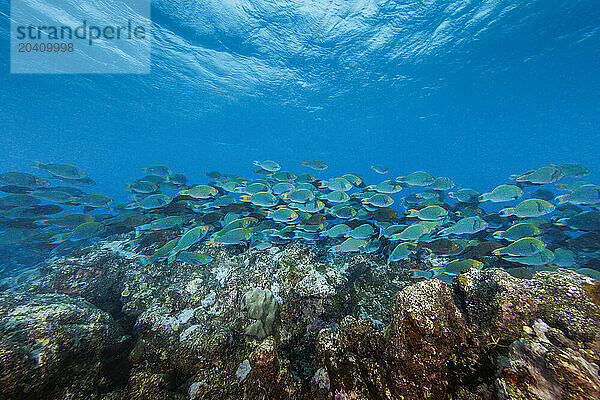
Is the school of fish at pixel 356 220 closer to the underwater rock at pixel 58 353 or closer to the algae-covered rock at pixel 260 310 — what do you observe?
the algae-covered rock at pixel 260 310

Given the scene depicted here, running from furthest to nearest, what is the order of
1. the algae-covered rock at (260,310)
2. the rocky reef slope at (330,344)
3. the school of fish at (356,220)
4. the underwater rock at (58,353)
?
1. the school of fish at (356,220)
2. the algae-covered rock at (260,310)
3. the underwater rock at (58,353)
4. the rocky reef slope at (330,344)

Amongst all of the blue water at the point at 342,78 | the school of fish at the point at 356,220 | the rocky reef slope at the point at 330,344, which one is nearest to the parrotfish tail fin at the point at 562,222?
the school of fish at the point at 356,220

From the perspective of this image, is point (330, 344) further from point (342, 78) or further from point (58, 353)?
point (342, 78)

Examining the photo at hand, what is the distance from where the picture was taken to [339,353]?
190 cm

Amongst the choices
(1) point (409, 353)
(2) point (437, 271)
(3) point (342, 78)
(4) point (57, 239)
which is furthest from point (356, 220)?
(3) point (342, 78)

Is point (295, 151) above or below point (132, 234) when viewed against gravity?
above

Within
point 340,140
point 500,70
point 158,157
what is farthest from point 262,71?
point 158,157

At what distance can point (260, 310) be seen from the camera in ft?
9.34

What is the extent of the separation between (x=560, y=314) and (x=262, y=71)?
89.1 ft

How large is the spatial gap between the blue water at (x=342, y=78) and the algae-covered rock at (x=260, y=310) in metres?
18.2

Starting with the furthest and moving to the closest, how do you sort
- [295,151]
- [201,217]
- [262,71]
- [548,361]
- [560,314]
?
[295,151], [262,71], [201,217], [560,314], [548,361]

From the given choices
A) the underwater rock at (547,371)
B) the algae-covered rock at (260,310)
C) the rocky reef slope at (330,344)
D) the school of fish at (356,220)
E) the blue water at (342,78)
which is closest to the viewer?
the underwater rock at (547,371)

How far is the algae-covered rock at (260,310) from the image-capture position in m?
2.72

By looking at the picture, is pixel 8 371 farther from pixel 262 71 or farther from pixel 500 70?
pixel 500 70
